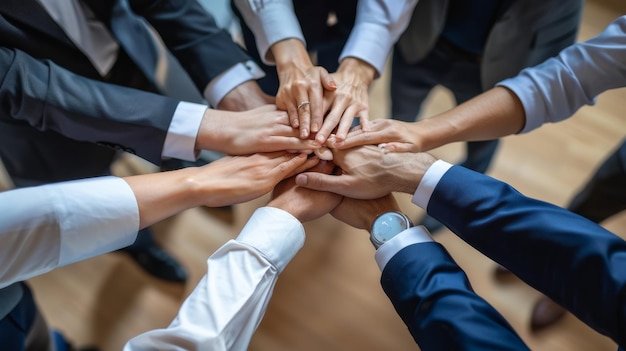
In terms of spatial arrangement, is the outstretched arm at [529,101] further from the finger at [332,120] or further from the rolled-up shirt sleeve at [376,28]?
the rolled-up shirt sleeve at [376,28]

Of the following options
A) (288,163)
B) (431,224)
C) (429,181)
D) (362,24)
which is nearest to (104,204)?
(288,163)

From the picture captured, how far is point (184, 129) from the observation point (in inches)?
39.3

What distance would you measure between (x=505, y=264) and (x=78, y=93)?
2.72ft

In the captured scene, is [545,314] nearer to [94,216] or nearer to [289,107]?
[289,107]

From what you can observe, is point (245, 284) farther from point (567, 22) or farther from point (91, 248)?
point (567, 22)

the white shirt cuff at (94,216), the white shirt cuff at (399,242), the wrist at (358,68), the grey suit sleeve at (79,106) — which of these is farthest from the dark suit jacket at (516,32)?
the white shirt cuff at (94,216)

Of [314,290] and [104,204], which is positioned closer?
[104,204]

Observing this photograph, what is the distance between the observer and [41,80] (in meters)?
0.93

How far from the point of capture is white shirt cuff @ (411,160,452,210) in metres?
0.90

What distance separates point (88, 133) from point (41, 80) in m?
0.13

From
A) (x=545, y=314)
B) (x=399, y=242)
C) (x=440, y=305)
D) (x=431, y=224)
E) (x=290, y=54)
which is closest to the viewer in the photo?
(x=440, y=305)

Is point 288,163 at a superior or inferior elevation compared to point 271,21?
inferior

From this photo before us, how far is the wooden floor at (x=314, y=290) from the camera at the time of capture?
1.42 metres

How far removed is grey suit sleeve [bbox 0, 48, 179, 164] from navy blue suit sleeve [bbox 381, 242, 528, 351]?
54cm
